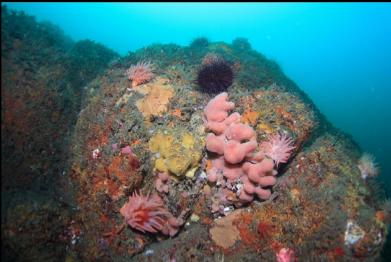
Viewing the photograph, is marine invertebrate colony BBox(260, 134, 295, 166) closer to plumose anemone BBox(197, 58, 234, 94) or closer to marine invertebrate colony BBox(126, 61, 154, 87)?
plumose anemone BBox(197, 58, 234, 94)

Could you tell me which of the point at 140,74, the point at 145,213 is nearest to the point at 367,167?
the point at 145,213

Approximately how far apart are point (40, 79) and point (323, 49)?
140953 millimetres

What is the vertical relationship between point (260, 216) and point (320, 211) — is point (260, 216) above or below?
below

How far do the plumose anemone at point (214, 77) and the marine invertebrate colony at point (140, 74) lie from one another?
4.57 feet

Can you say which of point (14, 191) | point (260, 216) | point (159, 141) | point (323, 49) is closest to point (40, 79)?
point (14, 191)

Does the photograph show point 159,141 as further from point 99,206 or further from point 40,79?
point 40,79

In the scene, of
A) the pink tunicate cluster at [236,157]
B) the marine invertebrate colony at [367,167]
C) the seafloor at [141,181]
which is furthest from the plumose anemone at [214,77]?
the marine invertebrate colony at [367,167]

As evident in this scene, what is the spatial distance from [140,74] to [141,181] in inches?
118

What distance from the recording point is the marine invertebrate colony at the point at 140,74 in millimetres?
7556

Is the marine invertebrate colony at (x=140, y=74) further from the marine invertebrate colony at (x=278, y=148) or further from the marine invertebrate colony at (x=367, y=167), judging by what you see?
the marine invertebrate colony at (x=367, y=167)

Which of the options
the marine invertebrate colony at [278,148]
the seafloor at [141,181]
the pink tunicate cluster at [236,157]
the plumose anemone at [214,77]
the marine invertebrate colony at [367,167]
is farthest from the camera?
the plumose anemone at [214,77]

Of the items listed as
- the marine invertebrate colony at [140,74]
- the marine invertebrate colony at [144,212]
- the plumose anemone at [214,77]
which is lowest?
the marine invertebrate colony at [144,212]

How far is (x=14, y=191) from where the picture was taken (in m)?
5.50

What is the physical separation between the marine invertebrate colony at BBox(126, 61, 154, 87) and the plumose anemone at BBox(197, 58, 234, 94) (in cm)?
139
